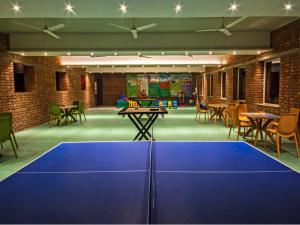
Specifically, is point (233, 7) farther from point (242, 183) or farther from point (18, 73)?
point (18, 73)

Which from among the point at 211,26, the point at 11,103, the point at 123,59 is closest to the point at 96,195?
the point at 211,26

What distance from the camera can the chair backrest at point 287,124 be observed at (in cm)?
532

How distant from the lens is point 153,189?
5.30 feet

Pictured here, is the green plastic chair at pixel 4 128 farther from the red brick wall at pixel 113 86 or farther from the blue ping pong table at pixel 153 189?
the red brick wall at pixel 113 86

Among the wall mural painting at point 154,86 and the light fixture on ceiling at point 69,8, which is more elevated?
the light fixture on ceiling at point 69,8

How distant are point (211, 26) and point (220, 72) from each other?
7.12 meters

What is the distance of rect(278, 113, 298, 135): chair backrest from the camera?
5.32m

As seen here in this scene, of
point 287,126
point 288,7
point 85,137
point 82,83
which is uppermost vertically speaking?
point 288,7

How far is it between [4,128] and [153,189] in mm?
4293

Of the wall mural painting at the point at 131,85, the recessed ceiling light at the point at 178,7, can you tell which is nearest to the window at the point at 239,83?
the recessed ceiling light at the point at 178,7

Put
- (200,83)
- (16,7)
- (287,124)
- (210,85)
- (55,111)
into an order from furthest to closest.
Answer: (200,83), (210,85), (55,111), (287,124), (16,7)

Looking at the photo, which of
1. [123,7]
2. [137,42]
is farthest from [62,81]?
[123,7]

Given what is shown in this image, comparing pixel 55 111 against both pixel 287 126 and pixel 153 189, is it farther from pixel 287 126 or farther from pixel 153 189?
pixel 153 189

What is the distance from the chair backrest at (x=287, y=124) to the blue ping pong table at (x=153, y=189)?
3174 mm
